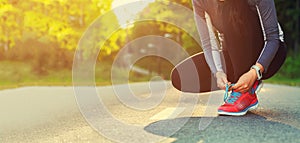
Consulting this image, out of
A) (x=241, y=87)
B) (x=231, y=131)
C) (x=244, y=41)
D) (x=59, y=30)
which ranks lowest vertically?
(x=231, y=131)

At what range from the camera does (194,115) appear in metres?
3.61

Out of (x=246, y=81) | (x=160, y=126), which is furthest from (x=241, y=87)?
(x=160, y=126)

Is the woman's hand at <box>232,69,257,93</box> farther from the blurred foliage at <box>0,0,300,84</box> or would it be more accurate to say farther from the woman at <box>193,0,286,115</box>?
the blurred foliage at <box>0,0,300,84</box>

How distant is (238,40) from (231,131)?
0.95 metres

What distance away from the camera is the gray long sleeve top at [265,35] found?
3201mm

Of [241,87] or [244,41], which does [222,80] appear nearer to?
[241,87]

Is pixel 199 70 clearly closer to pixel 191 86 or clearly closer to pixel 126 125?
pixel 191 86

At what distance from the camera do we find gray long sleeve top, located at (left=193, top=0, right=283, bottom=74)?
3201mm

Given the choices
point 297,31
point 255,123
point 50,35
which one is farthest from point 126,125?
point 297,31

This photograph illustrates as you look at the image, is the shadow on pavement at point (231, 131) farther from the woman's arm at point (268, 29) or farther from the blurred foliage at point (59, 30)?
the blurred foliage at point (59, 30)

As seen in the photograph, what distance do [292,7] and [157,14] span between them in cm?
1209

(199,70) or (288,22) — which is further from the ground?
(199,70)

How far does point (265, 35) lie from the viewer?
3.29 metres

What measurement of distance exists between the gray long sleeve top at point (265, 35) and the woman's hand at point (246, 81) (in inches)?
4.4
